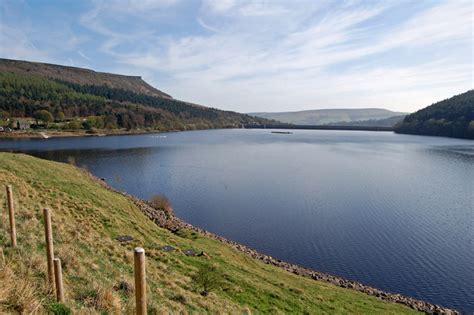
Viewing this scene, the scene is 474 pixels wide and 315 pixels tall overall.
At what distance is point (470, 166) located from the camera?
63000 mm

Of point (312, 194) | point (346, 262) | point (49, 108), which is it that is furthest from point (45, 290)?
point (49, 108)

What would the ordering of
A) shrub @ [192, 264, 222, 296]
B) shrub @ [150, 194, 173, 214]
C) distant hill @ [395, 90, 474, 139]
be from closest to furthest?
shrub @ [192, 264, 222, 296] → shrub @ [150, 194, 173, 214] → distant hill @ [395, 90, 474, 139]

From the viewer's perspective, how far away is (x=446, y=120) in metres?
151

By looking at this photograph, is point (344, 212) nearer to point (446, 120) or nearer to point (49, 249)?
point (49, 249)

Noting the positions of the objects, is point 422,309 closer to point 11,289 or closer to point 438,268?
point 438,268

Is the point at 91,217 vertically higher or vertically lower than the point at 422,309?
higher

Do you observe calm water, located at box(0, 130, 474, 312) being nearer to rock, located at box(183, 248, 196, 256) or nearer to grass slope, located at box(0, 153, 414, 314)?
grass slope, located at box(0, 153, 414, 314)

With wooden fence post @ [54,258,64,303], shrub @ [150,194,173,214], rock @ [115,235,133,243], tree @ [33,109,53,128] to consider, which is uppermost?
tree @ [33,109,53,128]

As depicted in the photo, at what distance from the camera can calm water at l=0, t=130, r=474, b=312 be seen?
22.3 metres

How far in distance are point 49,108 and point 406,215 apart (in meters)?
173

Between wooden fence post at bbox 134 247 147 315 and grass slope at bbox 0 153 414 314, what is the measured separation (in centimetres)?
268

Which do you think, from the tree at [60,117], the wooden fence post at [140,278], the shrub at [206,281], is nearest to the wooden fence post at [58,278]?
the wooden fence post at [140,278]

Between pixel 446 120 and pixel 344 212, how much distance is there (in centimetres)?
14946

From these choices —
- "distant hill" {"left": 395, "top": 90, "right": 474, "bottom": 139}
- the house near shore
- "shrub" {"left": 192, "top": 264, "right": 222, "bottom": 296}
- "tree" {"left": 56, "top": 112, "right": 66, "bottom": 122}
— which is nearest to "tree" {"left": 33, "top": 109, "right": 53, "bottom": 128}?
the house near shore
